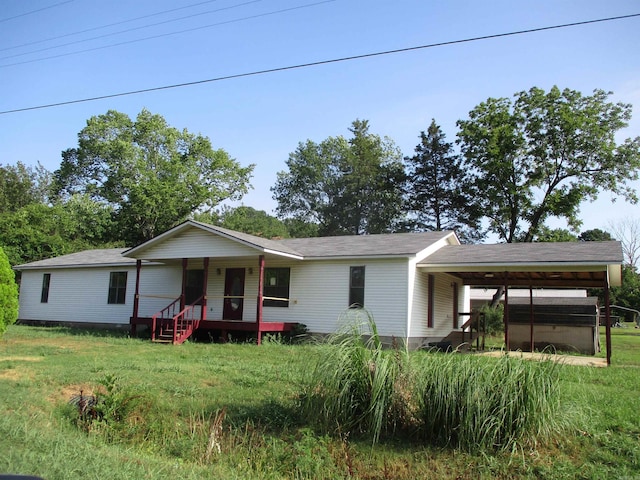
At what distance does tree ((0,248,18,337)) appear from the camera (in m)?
14.3

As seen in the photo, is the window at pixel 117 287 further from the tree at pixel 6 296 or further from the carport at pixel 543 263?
the carport at pixel 543 263

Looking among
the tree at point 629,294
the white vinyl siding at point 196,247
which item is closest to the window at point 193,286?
the white vinyl siding at point 196,247

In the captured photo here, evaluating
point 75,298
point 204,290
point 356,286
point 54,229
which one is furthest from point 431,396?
point 54,229

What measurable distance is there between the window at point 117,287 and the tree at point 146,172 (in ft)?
53.3

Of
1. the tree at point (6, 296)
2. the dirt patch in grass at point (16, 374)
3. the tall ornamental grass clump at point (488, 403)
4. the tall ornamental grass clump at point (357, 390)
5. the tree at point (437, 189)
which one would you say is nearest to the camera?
the tall ornamental grass clump at point (488, 403)

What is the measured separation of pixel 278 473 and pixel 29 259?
102 ft

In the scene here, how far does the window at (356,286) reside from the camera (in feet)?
55.0

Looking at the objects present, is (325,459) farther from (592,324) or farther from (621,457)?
(592,324)

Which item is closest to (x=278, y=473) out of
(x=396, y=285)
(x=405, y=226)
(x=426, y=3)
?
(x=426, y=3)

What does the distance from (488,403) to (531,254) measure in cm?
1026

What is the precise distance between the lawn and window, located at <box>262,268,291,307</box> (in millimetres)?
8071

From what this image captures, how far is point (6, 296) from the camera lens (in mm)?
14367

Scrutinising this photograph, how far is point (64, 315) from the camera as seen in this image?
78.2ft

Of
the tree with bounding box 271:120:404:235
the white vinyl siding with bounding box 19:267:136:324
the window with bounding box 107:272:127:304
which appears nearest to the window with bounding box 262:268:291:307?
the white vinyl siding with bounding box 19:267:136:324
